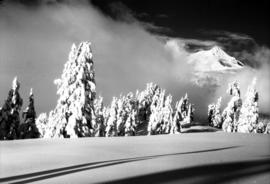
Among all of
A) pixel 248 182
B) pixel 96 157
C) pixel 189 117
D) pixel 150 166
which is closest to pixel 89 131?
pixel 96 157

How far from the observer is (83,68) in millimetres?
33219

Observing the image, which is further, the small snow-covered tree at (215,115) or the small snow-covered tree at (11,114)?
the small snow-covered tree at (215,115)

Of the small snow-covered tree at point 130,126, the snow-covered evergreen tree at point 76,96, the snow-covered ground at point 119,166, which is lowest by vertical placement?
the small snow-covered tree at point 130,126

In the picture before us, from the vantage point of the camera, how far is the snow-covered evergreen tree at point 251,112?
55062 millimetres

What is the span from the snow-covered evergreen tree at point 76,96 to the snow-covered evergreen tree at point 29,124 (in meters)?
6.78

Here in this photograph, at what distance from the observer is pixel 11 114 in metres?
38.6

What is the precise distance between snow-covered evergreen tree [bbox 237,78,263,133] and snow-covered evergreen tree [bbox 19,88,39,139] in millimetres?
34457

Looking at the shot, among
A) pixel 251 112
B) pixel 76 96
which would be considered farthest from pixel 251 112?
pixel 76 96

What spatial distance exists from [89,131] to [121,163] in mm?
21752

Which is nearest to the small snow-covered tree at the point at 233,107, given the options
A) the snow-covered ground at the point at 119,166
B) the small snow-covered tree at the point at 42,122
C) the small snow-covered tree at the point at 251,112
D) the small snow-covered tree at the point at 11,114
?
the small snow-covered tree at the point at 251,112

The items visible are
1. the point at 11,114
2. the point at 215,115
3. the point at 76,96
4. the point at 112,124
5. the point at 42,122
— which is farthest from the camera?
the point at 215,115

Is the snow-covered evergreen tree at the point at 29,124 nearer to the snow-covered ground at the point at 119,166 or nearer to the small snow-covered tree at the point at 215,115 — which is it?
the snow-covered ground at the point at 119,166

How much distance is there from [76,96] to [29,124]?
10.7m

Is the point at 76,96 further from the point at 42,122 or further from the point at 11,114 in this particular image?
the point at 42,122
